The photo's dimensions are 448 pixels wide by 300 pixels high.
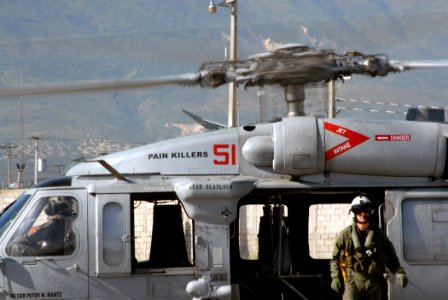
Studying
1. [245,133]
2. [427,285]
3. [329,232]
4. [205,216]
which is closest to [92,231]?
[205,216]

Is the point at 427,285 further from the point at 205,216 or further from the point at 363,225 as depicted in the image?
the point at 205,216

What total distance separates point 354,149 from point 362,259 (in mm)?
1410

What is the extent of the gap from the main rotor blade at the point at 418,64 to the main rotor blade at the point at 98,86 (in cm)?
209

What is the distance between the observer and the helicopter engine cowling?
457 inches

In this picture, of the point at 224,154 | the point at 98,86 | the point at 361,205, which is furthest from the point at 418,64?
the point at 98,86

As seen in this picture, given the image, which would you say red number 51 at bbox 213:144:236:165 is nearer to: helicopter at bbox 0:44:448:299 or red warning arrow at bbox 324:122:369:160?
helicopter at bbox 0:44:448:299

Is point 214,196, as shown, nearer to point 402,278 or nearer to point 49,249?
point 49,249

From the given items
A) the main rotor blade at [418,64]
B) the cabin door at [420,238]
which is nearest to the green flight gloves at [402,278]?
the cabin door at [420,238]

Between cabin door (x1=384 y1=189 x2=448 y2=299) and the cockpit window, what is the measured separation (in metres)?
3.53

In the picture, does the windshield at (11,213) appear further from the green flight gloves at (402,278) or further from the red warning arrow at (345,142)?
the green flight gloves at (402,278)

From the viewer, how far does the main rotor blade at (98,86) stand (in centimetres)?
1048

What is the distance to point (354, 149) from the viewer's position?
11.7 meters

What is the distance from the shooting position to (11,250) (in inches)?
462

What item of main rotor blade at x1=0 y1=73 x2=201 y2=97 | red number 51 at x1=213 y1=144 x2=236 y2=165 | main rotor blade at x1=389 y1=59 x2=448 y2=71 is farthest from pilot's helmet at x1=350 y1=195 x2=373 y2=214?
main rotor blade at x1=0 y1=73 x2=201 y2=97
